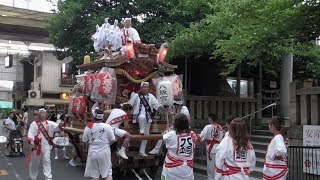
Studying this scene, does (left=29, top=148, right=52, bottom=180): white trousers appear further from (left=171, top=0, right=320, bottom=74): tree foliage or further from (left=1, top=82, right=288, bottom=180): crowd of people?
(left=171, top=0, right=320, bottom=74): tree foliage

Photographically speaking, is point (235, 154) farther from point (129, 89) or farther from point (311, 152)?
point (129, 89)

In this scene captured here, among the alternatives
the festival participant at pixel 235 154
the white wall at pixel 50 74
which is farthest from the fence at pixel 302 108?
the white wall at pixel 50 74

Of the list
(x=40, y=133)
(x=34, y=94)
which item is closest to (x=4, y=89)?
(x=34, y=94)

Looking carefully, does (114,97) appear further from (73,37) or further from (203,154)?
(73,37)

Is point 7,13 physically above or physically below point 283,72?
above

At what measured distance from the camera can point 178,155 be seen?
6555 millimetres

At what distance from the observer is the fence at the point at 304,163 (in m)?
9.13

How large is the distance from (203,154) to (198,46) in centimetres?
374

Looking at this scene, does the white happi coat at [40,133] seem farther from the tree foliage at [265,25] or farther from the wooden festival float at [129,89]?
the tree foliage at [265,25]

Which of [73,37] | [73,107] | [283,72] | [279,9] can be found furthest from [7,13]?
[279,9]

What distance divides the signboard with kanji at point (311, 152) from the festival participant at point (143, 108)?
3991mm

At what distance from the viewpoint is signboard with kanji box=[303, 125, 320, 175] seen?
9125 millimetres

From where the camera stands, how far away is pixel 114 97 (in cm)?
1169

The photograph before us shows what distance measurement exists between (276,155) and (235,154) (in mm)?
1238
